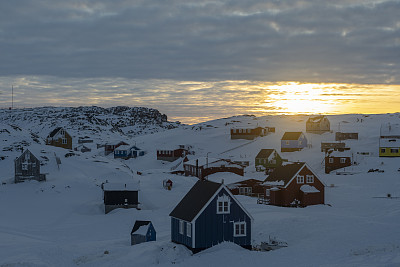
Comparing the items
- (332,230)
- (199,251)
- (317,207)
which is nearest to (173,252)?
(199,251)

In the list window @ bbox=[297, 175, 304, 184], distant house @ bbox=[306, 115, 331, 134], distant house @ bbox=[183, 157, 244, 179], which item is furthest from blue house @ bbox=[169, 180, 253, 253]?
distant house @ bbox=[306, 115, 331, 134]

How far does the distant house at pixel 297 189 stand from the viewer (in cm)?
5888

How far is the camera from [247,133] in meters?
140

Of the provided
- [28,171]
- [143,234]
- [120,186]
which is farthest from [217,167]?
[143,234]

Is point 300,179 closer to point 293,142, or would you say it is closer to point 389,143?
point 389,143

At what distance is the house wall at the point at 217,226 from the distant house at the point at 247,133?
346 ft

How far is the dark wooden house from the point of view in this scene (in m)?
140

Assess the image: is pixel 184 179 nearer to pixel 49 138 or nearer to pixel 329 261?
pixel 49 138

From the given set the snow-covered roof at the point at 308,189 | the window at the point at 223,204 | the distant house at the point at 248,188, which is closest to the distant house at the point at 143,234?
the window at the point at 223,204

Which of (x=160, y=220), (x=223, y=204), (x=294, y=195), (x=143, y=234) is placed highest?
(x=223, y=204)

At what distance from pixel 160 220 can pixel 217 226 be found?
74.0ft

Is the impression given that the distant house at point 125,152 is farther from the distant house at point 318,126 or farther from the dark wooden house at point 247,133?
the distant house at point 318,126

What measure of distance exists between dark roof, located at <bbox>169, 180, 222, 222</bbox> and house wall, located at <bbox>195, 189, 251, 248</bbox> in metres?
0.49

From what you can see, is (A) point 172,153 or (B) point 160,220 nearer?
(B) point 160,220
